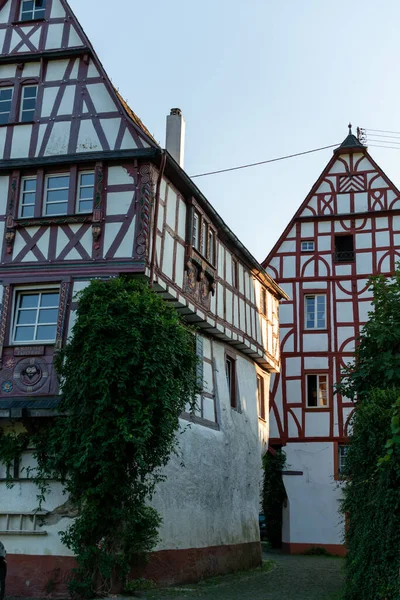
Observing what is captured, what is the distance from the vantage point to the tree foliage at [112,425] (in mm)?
14266

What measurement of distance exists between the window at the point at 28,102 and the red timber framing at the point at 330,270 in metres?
14.9

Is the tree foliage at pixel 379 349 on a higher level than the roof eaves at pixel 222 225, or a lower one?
lower

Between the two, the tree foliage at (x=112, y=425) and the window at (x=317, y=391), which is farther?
the window at (x=317, y=391)

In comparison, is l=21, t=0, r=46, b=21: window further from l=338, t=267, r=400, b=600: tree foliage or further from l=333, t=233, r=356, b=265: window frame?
l=333, t=233, r=356, b=265: window frame

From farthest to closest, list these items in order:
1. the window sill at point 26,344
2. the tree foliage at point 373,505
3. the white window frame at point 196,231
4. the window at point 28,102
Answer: the white window frame at point 196,231 < the window at point 28,102 < the window sill at point 26,344 < the tree foliage at point 373,505

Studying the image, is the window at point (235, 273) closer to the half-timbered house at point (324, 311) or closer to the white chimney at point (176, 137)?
the white chimney at point (176, 137)

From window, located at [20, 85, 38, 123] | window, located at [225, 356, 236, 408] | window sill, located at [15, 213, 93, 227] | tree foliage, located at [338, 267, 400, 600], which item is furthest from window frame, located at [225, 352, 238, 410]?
tree foliage, located at [338, 267, 400, 600]

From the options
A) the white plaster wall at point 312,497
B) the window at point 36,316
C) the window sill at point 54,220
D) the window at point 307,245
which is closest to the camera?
the window at point 36,316

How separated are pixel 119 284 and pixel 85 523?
14.8 feet

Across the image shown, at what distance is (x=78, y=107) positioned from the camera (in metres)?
18.0

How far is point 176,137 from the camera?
20.3 m

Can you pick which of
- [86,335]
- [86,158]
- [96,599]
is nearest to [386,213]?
[86,158]

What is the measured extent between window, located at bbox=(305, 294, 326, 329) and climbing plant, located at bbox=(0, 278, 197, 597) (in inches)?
617

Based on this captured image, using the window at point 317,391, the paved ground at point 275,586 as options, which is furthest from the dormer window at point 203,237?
the window at point 317,391
